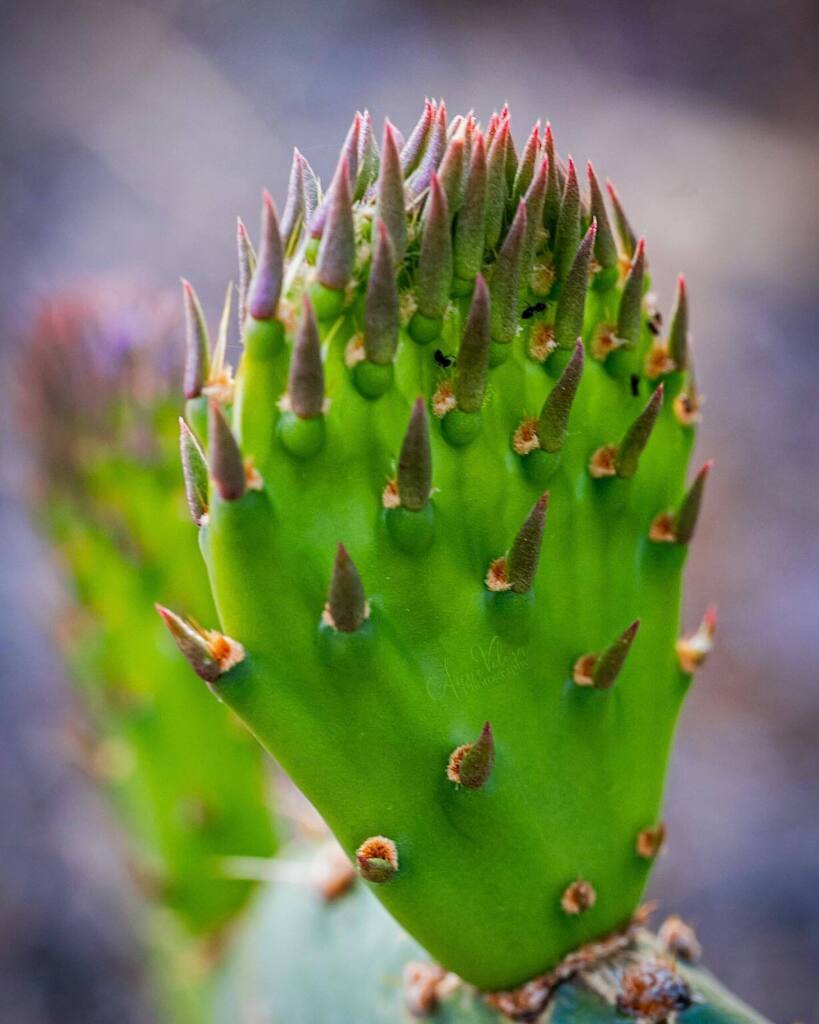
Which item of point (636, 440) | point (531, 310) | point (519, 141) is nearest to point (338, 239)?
point (531, 310)

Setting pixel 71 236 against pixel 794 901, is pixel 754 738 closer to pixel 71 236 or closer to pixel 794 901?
pixel 794 901

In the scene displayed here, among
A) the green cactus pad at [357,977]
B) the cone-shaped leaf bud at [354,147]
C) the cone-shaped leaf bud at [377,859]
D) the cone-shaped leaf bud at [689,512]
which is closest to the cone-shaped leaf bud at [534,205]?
the cone-shaped leaf bud at [354,147]

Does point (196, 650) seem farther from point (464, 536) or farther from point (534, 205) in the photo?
point (534, 205)

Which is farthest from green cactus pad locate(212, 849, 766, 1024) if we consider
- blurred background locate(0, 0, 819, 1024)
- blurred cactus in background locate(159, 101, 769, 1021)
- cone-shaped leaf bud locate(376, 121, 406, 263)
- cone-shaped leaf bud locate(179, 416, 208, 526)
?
blurred background locate(0, 0, 819, 1024)

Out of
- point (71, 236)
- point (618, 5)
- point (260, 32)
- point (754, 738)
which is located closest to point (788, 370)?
point (754, 738)

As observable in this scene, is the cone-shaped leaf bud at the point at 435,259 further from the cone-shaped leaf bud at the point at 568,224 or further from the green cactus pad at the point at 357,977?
the green cactus pad at the point at 357,977

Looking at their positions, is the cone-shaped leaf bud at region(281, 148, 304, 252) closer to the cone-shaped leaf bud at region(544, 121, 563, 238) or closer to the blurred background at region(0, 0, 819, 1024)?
the cone-shaped leaf bud at region(544, 121, 563, 238)

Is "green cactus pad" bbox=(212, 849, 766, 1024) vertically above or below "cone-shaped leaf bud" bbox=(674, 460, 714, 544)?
below
